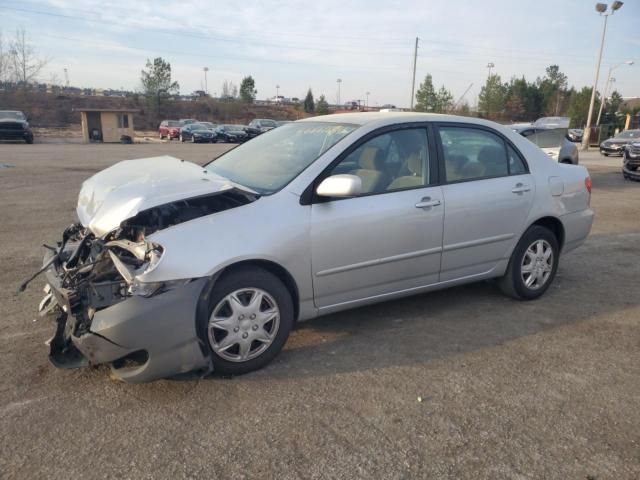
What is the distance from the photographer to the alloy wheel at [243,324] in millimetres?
3109

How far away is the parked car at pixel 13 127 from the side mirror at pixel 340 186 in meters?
29.2

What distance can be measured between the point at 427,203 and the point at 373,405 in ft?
5.32

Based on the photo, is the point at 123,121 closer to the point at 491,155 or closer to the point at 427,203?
the point at 491,155

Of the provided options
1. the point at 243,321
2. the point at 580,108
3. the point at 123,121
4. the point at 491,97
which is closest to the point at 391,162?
the point at 243,321

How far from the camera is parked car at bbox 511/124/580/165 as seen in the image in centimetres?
1262

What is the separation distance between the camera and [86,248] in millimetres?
3363

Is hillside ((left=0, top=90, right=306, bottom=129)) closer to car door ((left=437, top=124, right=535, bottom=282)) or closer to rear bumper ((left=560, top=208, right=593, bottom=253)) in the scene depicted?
→ car door ((left=437, top=124, right=535, bottom=282))

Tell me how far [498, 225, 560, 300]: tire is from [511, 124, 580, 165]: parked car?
8677 mm

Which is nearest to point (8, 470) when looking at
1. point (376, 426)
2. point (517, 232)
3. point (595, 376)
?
point (376, 426)

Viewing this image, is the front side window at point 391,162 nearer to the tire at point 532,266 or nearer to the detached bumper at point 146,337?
the tire at point 532,266

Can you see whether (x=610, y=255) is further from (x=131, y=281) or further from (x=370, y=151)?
(x=131, y=281)

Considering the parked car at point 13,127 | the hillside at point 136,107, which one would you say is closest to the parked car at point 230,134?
the parked car at point 13,127

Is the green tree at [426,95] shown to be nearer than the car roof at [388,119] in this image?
No

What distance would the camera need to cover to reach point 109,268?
3047mm
